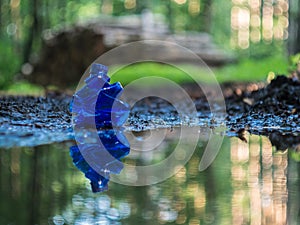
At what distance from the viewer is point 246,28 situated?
43906 millimetres

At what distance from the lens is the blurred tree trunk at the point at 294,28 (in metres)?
12.7

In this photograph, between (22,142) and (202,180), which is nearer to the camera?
(202,180)

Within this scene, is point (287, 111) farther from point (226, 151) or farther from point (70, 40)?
point (70, 40)

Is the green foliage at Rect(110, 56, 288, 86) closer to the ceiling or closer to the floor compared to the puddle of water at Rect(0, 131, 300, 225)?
closer to the ceiling

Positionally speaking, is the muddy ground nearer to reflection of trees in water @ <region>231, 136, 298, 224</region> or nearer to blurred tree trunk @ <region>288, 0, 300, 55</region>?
reflection of trees in water @ <region>231, 136, 298, 224</region>

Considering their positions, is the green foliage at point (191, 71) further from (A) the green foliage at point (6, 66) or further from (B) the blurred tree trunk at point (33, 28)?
(B) the blurred tree trunk at point (33, 28)

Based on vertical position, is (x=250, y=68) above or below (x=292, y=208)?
above

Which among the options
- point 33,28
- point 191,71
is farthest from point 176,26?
point 191,71

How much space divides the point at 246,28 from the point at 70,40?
29894 mm

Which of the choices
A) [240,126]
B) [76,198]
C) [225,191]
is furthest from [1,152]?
[240,126]

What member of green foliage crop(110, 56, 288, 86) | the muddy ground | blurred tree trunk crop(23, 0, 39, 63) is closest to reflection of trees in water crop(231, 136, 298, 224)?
the muddy ground

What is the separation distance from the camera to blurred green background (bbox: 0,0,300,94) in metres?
13.1

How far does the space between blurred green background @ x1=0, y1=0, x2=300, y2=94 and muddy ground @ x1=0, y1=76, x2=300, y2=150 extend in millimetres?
1704

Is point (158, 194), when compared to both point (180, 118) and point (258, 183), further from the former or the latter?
point (180, 118)
